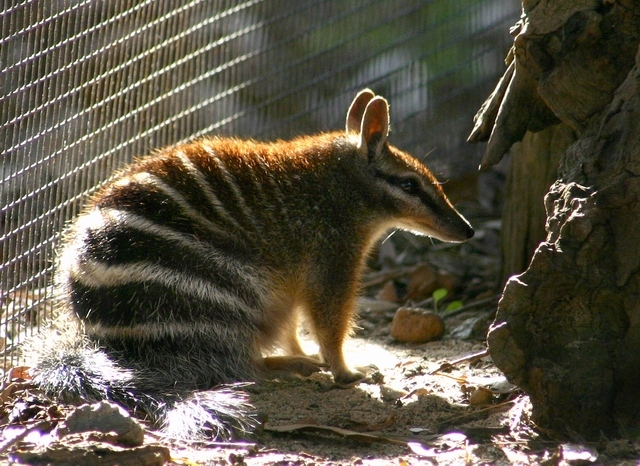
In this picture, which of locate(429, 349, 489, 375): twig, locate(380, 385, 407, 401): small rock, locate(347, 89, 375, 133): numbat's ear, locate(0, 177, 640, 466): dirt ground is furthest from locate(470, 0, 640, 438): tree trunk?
locate(347, 89, 375, 133): numbat's ear

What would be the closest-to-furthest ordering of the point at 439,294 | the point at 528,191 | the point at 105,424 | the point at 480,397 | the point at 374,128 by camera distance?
the point at 105,424 < the point at 480,397 < the point at 374,128 < the point at 528,191 < the point at 439,294

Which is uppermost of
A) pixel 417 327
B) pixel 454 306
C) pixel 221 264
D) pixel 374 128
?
pixel 374 128

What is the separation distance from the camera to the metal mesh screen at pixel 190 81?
4.48m

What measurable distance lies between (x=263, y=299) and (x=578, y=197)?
1.87 m

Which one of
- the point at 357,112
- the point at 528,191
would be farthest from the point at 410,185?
the point at 528,191

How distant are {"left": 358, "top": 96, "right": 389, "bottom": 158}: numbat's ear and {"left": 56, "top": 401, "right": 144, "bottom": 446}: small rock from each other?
2.30 m

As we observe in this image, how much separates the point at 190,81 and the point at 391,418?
10.5ft

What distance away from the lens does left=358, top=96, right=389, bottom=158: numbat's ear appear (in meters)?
4.79

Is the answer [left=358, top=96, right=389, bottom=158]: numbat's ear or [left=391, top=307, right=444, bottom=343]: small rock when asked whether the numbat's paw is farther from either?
[left=358, top=96, right=389, bottom=158]: numbat's ear

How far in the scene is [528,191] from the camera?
5.39 m

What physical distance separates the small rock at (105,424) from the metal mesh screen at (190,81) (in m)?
1.40

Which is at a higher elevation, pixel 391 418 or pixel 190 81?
pixel 190 81

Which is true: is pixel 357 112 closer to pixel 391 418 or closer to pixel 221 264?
pixel 221 264

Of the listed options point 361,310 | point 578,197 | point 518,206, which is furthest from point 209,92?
point 578,197
